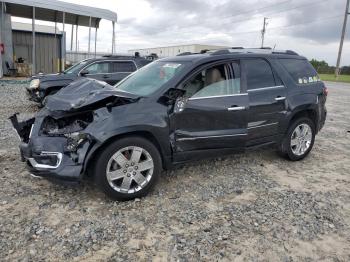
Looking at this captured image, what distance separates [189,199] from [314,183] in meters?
1.87

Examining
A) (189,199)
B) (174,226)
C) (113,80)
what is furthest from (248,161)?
(113,80)

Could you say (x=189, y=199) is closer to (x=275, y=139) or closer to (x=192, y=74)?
(x=192, y=74)

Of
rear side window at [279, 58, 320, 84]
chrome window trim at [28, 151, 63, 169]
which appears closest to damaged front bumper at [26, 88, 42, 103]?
chrome window trim at [28, 151, 63, 169]

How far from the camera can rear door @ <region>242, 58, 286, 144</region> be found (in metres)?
4.58

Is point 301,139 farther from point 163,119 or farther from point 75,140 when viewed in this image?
point 75,140

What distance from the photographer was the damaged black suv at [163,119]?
3.57m

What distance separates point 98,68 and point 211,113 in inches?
270

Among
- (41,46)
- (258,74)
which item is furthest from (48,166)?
(41,46)

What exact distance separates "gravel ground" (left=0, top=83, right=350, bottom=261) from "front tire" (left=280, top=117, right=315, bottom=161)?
0.35 metres

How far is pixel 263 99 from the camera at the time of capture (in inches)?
184

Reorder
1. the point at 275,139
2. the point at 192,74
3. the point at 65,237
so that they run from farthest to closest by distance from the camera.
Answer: the point at 275,139
the point at 192,74
the point at 65,237

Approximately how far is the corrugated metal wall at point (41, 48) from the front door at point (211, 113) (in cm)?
2195

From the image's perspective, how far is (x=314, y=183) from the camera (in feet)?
14.9

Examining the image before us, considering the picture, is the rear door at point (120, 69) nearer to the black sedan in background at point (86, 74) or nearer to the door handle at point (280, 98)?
the black sedan in background at point (86, 74)
